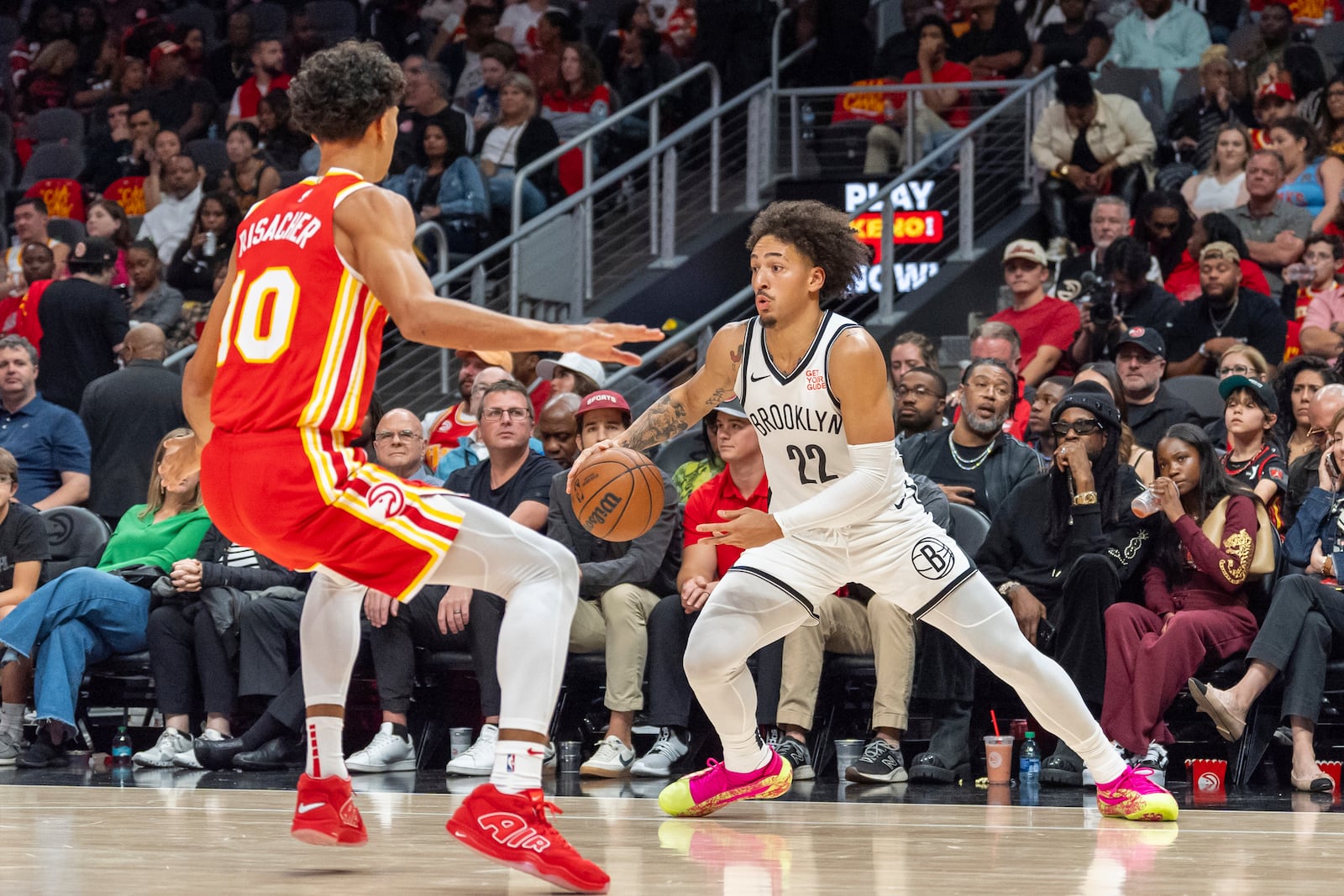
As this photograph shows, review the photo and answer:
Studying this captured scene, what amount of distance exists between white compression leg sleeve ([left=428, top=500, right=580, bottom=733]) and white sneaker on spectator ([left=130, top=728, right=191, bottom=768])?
3.68 m

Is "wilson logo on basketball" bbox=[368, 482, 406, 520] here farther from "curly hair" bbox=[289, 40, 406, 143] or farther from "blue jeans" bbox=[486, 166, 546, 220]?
"blue jeans" bbox=[486, 166, 546, 220]

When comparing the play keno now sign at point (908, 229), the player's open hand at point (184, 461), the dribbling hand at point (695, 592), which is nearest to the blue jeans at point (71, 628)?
the dribbling hand at point (695, 592)

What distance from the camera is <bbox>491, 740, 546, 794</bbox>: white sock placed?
3734mm

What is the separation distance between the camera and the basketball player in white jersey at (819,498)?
498cm

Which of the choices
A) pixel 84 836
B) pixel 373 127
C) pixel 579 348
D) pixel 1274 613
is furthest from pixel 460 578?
pixel 1274 613

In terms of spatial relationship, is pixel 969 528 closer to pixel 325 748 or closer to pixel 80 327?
pixel 325 748

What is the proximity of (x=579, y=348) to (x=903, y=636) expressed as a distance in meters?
3.22

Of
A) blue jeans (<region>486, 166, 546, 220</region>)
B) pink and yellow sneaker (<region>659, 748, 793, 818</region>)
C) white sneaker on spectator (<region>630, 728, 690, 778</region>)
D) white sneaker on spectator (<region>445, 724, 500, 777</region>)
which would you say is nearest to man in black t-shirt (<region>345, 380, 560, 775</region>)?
white sneaker on spectator (<region>445, 724, 500, 777</region>)

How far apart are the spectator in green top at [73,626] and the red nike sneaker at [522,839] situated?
4.05 meters

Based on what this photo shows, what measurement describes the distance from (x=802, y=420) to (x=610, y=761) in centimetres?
227

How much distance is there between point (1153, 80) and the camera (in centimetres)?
1149

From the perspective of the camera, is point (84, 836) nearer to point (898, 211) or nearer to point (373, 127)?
point (373, 127)

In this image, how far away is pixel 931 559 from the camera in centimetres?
502

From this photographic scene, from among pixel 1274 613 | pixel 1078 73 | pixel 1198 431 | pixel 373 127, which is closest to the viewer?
pixel 373 127
